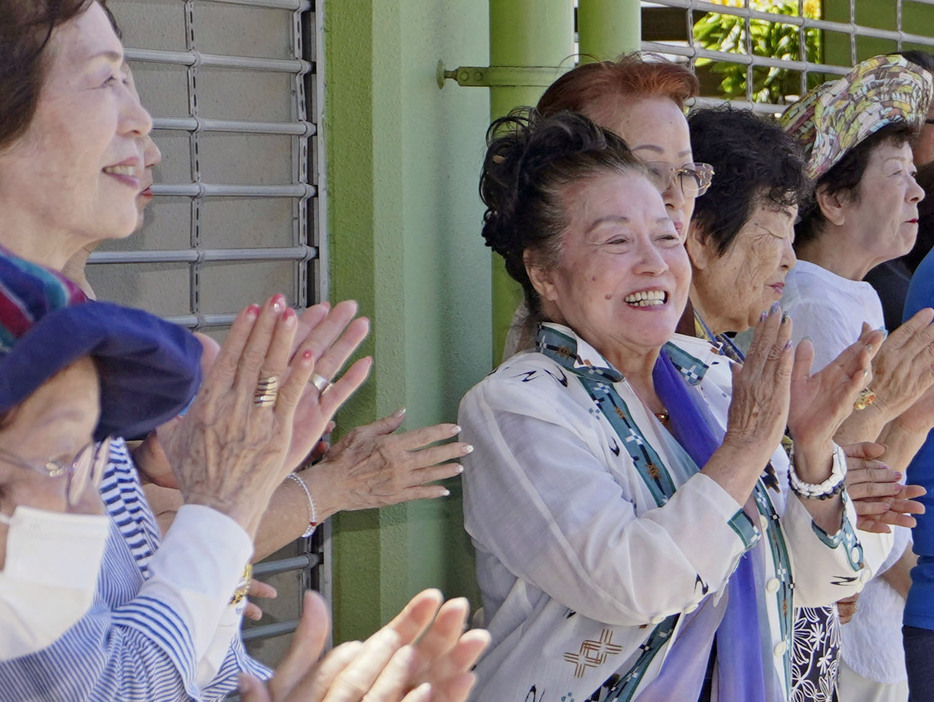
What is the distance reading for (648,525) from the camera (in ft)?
6.73

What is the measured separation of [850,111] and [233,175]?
1.79 metres

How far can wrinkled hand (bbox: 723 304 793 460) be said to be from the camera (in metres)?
2.16

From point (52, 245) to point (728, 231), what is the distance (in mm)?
1913

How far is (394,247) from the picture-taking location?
294 centimetres

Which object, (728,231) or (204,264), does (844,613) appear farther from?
(204,264)

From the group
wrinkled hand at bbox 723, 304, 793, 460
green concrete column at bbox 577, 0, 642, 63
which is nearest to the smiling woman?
wrinkled hand at bbox 723, 304, 793, 460

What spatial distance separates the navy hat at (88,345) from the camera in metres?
1.10

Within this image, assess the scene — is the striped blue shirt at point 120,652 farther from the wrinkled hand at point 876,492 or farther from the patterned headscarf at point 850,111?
the patterned headscarf at point 850,111

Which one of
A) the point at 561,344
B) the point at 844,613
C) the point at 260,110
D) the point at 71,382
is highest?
the point at 260,110

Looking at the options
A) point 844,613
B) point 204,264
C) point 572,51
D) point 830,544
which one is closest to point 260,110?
point 204,264

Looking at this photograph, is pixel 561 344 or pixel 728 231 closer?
pixel 561 344

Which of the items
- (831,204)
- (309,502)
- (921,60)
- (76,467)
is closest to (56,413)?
(76,467)

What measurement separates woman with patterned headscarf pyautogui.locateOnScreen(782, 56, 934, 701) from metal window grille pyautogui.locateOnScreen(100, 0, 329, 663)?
1.23 m

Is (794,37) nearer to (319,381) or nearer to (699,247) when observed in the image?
(699,247)
